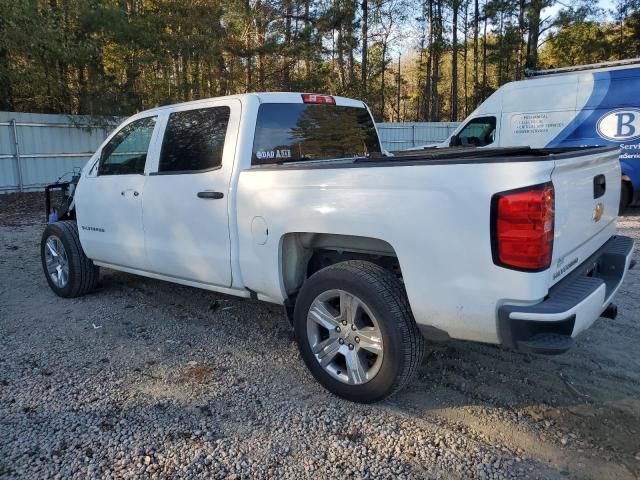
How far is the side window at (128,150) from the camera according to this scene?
4.72 m

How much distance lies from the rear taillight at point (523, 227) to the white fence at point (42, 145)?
13249 millimetres

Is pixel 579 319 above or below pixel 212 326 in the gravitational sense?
above

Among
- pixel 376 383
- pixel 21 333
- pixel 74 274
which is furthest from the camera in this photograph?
pixel 74 274

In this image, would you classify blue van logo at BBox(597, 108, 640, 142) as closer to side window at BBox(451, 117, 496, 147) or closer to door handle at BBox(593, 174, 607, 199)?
side window at BBox(451, 117, 496, 147)

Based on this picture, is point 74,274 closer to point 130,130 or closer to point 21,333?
point 21,333

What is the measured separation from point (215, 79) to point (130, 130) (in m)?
17.2

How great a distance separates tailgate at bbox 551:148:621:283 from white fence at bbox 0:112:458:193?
12173mm

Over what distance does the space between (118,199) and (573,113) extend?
9.22m

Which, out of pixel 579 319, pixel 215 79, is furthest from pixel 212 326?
pixel 215 79

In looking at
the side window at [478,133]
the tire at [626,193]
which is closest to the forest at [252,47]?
the side window at [478,133]

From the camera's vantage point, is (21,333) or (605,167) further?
(21,333)

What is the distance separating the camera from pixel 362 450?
2.78m

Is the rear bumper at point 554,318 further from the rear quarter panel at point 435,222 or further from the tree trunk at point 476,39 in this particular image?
the tree trunk at point 476,39

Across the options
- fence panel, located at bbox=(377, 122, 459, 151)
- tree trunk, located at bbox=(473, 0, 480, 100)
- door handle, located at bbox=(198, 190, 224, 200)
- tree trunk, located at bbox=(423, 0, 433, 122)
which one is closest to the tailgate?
door handle, located at bbox=(198, 190, 224, 200)
